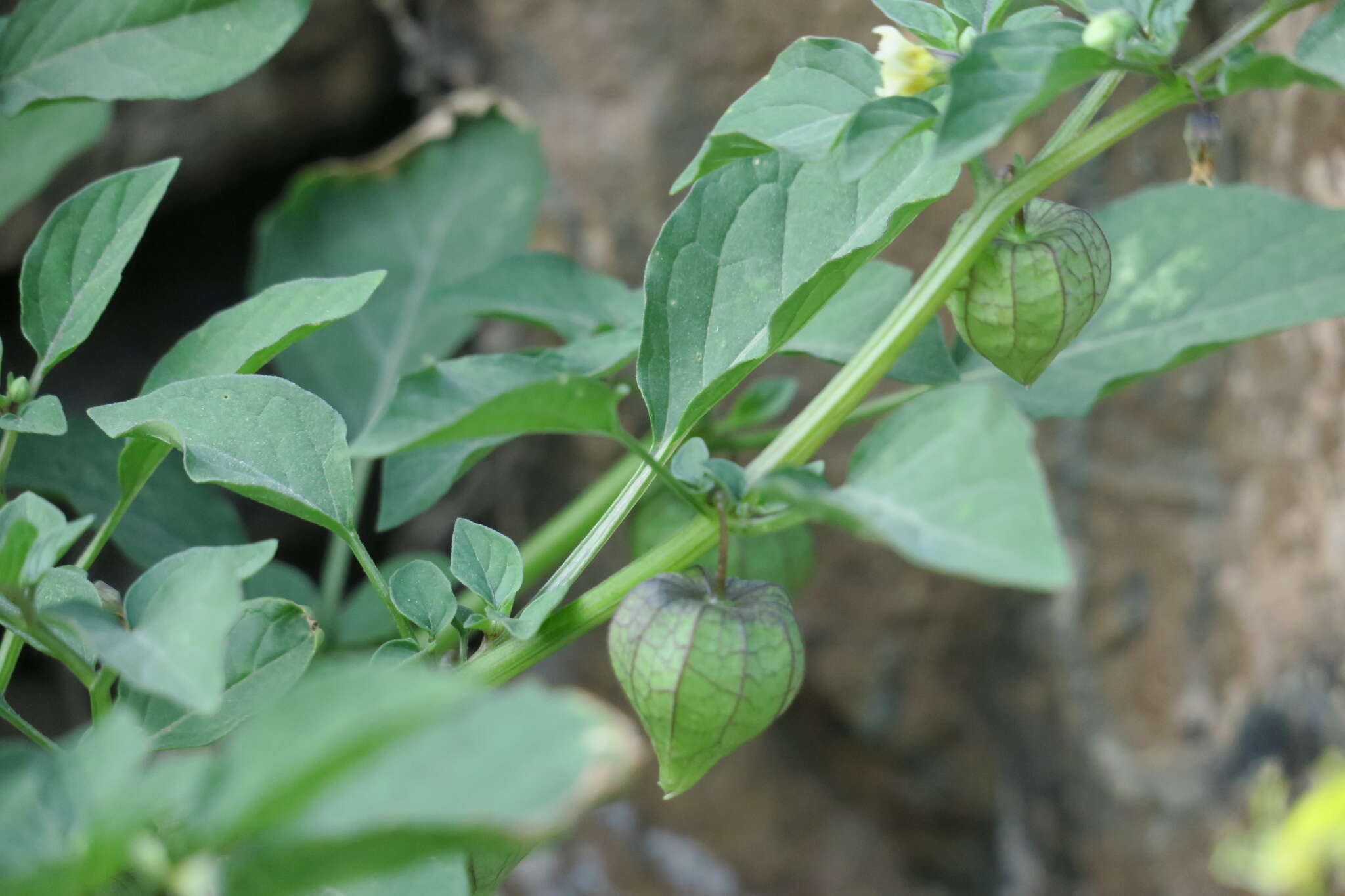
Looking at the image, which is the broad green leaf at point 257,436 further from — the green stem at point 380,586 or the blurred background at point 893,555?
the blurred background at point 893,555

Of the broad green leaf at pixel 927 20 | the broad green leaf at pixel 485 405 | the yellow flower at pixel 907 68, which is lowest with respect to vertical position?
the broad green leaf at pixel 485 405

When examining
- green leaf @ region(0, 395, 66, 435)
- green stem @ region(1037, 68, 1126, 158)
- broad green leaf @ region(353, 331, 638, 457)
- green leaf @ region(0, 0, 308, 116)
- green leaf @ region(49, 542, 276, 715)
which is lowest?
green leaf @ region(49, 542, 276, 715)

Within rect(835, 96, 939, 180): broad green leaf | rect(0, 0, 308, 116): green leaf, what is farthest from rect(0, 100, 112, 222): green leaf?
rect(835, 96, 939, 180): broad green leaf

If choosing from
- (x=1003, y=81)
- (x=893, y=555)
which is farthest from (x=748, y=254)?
(x=893, y=555)

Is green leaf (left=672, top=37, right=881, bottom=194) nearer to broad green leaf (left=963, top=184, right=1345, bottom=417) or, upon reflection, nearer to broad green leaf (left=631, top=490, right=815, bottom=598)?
broad green leaf (left=963, top=184, right=1345, bottom=417)

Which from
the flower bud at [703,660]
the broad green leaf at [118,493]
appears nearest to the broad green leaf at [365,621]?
the broad green leaf at [118,493]
